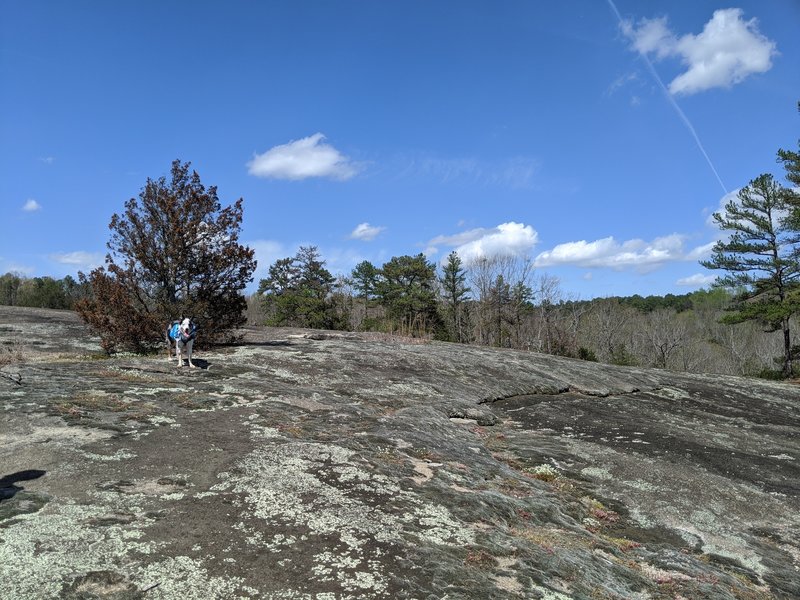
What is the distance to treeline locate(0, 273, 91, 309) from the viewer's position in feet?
176

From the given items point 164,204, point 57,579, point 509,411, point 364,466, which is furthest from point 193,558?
point 164,204

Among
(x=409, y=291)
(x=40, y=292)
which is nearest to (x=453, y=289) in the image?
(x=409, y=291)

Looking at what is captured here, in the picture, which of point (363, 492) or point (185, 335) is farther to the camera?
point (185, 335)

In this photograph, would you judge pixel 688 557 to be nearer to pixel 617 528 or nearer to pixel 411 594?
pixel 617 528

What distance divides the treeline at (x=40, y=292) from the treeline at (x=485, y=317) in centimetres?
2113

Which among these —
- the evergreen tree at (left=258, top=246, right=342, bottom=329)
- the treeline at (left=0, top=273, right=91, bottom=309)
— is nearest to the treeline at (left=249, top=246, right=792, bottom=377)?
the evergreen tree at (left=258, top=246, right=342, bottom=329)

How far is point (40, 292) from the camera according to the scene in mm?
55219

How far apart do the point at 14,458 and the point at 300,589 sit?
4486mm

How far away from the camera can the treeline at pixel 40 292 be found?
2115 inches

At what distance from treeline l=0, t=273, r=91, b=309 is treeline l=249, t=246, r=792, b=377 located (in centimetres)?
2113

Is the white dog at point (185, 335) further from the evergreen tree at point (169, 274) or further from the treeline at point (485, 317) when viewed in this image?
the treeline at point (485, 317)

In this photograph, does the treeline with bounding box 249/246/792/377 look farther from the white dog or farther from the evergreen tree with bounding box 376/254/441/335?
the white dog

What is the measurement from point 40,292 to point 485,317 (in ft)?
161

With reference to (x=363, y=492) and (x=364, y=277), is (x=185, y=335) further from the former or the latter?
(x=364, y=277)
